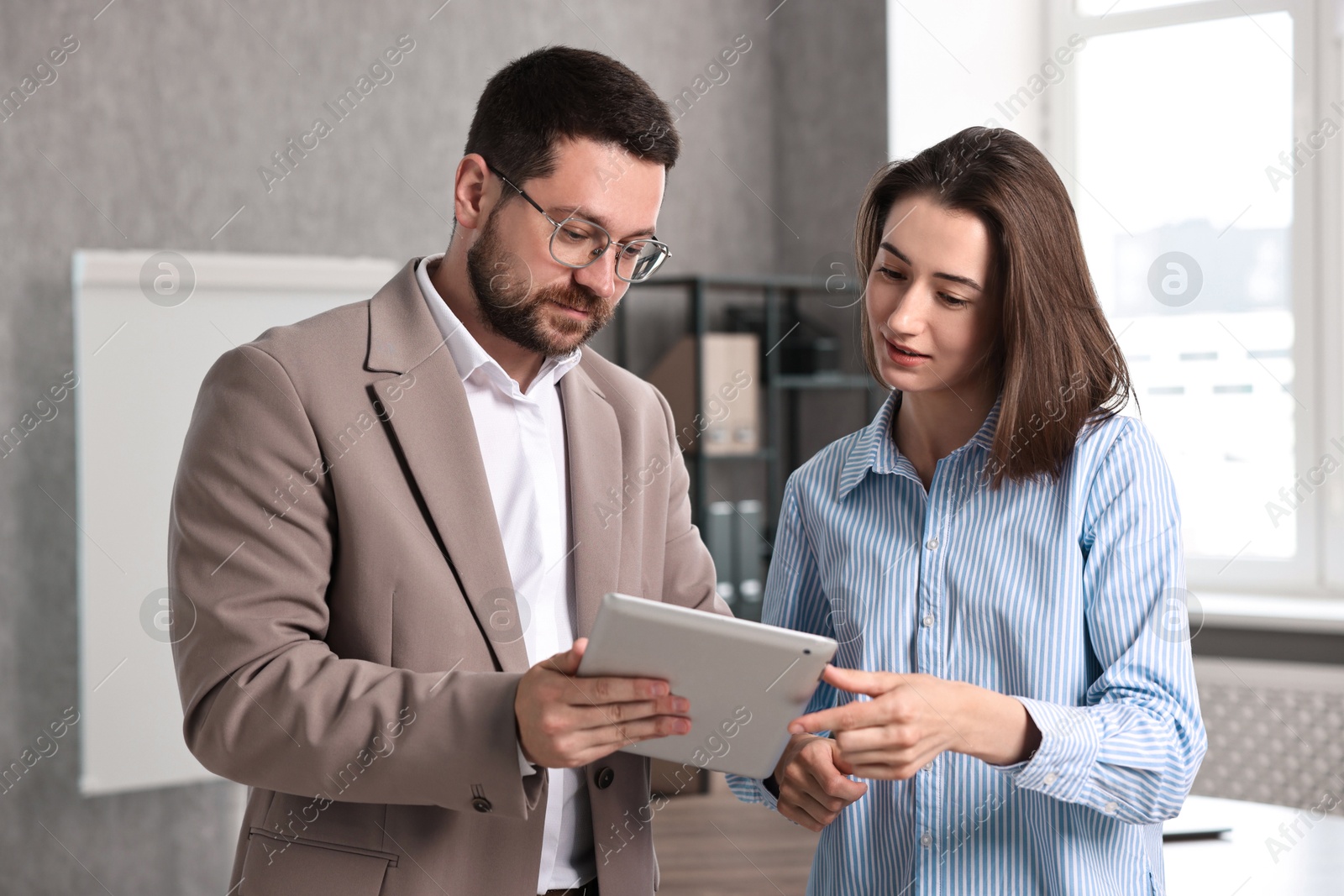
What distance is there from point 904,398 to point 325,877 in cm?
84

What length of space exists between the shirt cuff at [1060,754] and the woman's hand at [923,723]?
0.05 ft

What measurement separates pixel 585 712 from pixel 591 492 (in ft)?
1.20

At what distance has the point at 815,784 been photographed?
1287mm

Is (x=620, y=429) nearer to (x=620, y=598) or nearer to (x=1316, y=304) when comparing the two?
(x=620, y=598)

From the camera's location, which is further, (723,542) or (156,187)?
(723,542)

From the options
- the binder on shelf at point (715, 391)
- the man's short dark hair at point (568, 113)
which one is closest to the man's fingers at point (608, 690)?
the man's short dark hair at point (568, 113)

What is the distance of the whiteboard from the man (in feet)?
5.87

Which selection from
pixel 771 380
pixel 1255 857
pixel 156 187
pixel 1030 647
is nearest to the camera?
pixel 1030 647

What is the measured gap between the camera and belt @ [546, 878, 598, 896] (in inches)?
52.9

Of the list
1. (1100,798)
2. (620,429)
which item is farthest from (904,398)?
(1100,798)

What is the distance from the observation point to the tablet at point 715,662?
3.38ft

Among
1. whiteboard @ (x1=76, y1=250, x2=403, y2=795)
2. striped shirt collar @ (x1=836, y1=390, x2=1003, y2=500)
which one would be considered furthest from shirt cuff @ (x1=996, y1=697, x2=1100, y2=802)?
whiteboard @ (x1=76, y1=250, x2=403, y2=795)

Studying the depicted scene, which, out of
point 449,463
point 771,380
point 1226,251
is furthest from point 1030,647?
point 1226,251

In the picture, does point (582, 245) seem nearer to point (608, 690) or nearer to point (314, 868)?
point (608, 690)
